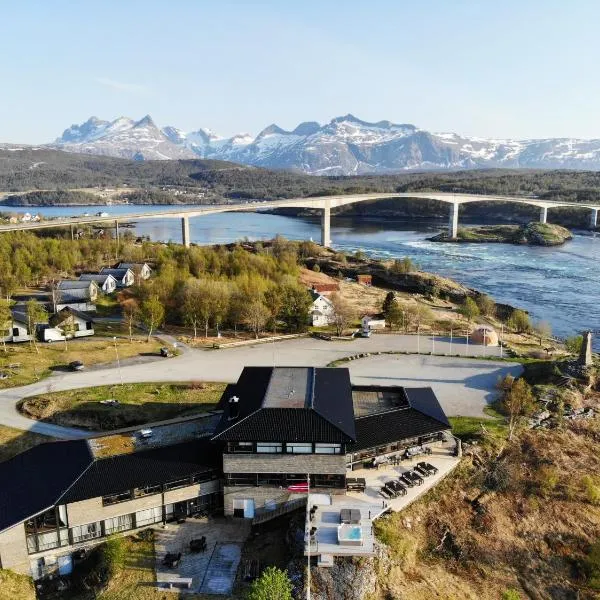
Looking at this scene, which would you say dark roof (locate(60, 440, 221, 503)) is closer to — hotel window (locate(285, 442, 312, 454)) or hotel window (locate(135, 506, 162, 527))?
hotel window (locate(135, 506, 162, 527))

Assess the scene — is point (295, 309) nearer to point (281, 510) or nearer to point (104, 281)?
point (104, 281)

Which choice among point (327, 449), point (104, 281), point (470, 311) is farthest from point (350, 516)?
point (104, 281)

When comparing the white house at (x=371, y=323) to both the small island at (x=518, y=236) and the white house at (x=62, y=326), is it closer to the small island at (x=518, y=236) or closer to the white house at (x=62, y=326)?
the white house at (x=62, y=326)

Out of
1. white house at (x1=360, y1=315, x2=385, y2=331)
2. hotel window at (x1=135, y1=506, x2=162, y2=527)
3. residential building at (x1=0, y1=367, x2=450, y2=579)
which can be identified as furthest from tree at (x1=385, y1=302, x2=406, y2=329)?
hotel window at (x1=135, y1=506, x2=162, y2=527)

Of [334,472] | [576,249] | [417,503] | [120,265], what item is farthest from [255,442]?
[576,249]

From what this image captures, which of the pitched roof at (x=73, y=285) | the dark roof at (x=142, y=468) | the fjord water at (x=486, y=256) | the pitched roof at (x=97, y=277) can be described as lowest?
the fjord water at (x=486, y=256)

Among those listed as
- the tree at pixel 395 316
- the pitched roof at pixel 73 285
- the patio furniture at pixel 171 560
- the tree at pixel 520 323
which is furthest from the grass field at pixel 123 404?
the tree at pixel 520 323
